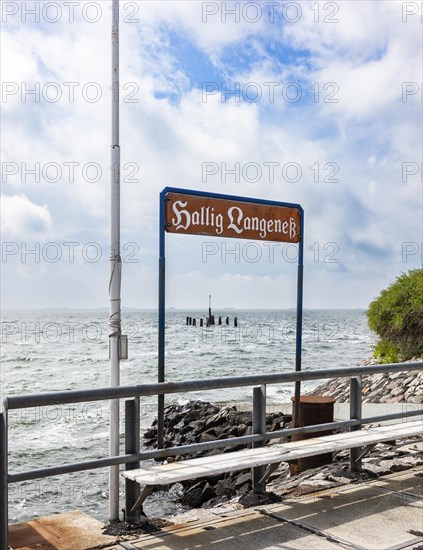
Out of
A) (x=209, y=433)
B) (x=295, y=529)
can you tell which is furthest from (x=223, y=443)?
(x=209, y=433)

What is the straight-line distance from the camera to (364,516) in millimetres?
5020

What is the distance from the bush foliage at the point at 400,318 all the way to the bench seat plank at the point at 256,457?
14.3 metres

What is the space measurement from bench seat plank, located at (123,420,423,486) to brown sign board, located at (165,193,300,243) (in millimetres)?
2241

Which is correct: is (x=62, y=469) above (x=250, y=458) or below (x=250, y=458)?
above

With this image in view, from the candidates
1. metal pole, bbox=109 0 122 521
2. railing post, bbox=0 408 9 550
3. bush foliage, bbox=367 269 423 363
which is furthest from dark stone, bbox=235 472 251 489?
bush foliage, bbox=367 269 423 363

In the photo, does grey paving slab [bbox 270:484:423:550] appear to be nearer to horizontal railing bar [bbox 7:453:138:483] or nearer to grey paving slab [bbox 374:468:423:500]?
grey paving slab [bbox 374:468:423:500]

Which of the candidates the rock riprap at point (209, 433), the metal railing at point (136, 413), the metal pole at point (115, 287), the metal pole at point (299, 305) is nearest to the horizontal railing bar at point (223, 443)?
the metal railing at point (136, 413)

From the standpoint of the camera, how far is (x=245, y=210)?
6.66 metres

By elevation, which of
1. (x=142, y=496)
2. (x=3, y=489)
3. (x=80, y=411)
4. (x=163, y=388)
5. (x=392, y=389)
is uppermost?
(x=163, y=388)

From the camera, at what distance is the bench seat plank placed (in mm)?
4659

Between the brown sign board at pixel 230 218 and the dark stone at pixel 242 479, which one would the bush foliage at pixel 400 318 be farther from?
the brown sign board at pixel 230 218

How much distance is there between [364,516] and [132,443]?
6.57 ft

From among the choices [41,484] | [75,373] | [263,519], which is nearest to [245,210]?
[263,519]

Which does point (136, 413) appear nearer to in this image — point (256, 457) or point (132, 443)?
point (132, 443)
